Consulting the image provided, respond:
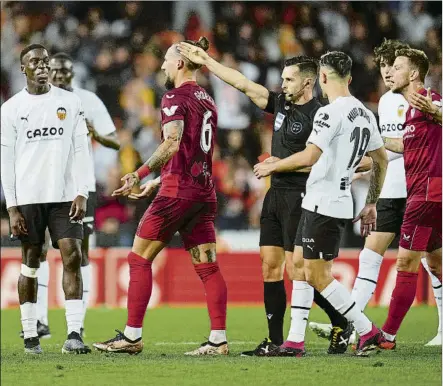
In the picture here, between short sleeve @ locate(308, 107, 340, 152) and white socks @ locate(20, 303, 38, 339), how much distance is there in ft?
8.65

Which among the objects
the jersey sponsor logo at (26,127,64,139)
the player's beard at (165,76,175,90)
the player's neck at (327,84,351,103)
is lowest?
the jersey sponsor logo at (26,127,64,139)

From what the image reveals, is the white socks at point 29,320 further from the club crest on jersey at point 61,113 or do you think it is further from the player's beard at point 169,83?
the player's beard at point 169,83

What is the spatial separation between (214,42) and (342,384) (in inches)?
505

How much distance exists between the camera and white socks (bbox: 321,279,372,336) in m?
A: 8.01

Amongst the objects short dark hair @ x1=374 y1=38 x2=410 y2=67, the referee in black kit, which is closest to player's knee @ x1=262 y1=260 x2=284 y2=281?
the referee in black kit

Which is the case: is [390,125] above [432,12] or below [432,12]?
below

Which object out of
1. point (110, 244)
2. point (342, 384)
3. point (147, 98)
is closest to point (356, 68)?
point (147, 98)

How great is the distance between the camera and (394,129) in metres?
9.70

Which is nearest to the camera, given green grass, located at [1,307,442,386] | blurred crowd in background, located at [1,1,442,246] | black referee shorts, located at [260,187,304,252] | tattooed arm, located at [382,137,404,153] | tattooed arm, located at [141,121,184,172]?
green grass, located at [1,307,442,386]

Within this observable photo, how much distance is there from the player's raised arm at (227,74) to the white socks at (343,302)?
4.90 feet

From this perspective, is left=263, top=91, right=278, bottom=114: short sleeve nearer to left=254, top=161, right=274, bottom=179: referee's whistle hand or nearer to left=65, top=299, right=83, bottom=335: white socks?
left=254, top=161, right=274, bottom=179: referee's whistle hand

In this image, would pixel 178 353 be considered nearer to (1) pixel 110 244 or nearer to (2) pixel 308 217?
(2) pixel 308 217

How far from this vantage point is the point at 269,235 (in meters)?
8.65

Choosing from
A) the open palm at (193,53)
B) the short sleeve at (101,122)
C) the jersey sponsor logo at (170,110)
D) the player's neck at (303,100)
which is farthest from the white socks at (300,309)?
the short sleeve at (101,122)
